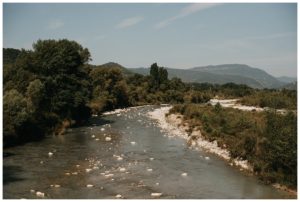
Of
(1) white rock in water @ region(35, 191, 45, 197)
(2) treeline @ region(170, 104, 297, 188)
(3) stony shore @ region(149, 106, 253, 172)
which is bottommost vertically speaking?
(3) stony shore @ region(149, 106, 253, 172)

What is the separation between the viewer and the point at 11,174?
2425cm

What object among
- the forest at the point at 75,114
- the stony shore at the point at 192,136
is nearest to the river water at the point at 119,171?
the stony shore at the point at 192,136

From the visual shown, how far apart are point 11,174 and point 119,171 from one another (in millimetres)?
5967

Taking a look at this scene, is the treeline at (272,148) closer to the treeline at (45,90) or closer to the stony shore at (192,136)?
the stony shore at (192,136)

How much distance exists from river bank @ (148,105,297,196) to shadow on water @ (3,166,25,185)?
12730mm

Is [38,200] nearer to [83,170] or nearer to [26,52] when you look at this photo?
[83,170]

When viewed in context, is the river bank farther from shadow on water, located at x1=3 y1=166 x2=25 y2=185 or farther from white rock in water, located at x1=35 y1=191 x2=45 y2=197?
shadow on water, located at x1=3 y1=166 x2=25 y2=185

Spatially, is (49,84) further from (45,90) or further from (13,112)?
(13,112)

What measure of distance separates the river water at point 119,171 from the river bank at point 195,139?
0.68 m

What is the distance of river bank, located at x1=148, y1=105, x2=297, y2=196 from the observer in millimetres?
26314

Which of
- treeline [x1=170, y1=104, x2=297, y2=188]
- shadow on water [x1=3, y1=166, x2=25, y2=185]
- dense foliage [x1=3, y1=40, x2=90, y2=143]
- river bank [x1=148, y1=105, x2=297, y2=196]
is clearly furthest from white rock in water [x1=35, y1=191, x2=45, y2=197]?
dense foliage [x1=3, y1=40, x2=90, y2=143]

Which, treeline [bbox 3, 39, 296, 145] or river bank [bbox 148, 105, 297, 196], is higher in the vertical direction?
treeline [bbox 3, 39, 296, 145]

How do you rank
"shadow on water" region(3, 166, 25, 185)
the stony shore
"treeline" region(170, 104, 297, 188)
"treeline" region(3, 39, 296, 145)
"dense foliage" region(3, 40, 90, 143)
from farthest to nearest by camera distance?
"dense foliage" region(3, 40, 90, 143)
"treeline" region(3, 39, 296, 145)
the stony shore
"shadow on water" region(3, 166, 25, 185)
"treeline" region(170, 104, 297, 188)

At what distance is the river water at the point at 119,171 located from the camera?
20.9 meters
